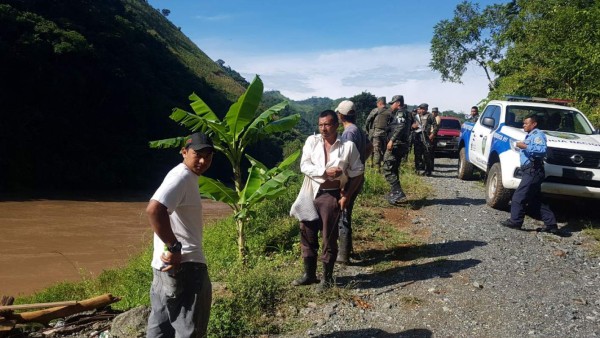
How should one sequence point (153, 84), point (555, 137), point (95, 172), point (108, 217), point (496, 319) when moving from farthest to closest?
point (153, 84), point (95, 172), point (108, 217), point (555, 137), point (496, 319)

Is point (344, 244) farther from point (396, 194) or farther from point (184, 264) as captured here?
point (396, 194)

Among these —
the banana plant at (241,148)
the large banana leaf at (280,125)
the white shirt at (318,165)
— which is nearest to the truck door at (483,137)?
the large banana leaf at (280,125)

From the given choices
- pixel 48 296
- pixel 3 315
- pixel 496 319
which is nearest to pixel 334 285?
pixel 496 319

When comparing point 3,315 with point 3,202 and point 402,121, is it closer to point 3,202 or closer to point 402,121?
point 402,121

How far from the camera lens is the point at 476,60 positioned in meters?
34.2

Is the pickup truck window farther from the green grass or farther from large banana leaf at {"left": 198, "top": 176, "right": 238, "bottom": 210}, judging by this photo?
large banana leaf at {"left": 198, "top": 176, "right": 238, "bottom": 210}

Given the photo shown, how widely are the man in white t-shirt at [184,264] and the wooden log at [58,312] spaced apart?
208cm

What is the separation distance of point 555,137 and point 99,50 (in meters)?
27.6

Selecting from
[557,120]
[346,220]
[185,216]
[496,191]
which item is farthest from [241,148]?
[557,120]

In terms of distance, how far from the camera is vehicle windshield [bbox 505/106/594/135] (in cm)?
834

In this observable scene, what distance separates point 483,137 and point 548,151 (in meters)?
2.30

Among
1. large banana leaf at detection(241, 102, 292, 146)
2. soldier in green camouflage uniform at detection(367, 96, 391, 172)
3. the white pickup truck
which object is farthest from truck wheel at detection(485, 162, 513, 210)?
large banana leaf at detection(241, 102, 292, 146)

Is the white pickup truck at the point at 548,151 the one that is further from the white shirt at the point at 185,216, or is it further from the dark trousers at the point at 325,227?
the white shirt at the point at 185,216

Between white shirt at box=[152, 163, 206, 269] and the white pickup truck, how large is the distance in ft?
A: 18.7
